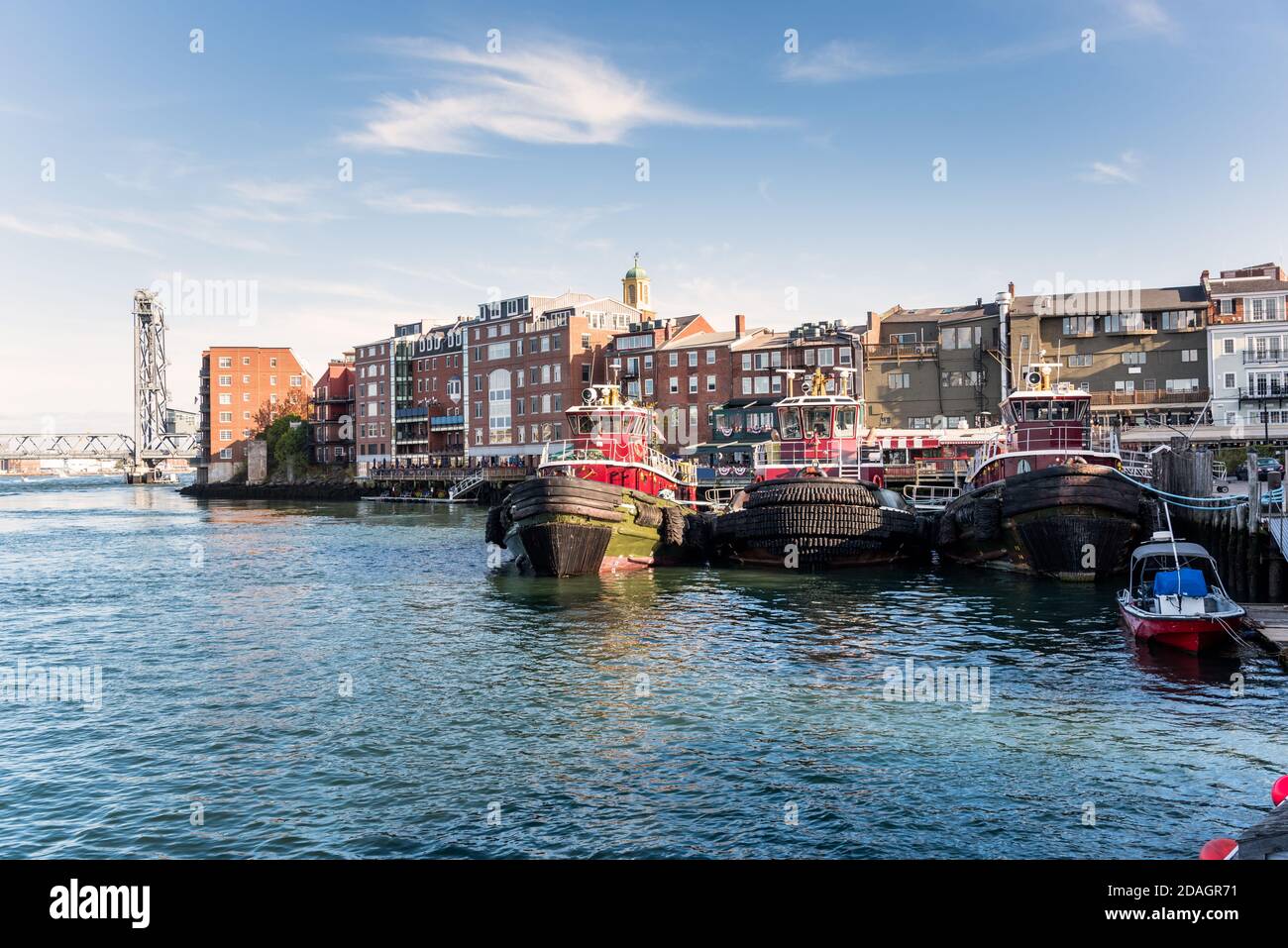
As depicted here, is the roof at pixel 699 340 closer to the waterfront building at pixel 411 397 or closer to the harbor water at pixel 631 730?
the waterfront building at pixel 411 397

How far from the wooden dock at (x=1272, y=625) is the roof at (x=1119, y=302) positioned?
61414 mm

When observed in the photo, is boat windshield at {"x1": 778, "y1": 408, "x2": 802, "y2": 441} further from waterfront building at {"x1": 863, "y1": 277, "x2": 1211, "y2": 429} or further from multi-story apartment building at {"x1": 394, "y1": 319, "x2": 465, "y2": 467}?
multi-story apartment building at {"x1": 394, "y1": 319, "x2": 465, "y2": 467}

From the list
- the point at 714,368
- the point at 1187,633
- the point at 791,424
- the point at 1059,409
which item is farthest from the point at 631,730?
the point at 714,368

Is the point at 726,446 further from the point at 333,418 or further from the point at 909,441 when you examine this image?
the point at 333,418

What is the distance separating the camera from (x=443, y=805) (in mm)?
13602

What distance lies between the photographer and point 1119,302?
266ft

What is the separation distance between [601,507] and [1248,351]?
62665 millimetres

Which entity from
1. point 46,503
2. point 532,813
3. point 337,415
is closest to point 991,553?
point 532,813

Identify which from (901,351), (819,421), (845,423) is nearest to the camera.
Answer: (819,421)

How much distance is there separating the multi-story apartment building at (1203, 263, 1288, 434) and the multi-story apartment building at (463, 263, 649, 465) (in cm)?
5738

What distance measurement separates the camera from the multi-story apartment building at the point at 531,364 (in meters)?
107

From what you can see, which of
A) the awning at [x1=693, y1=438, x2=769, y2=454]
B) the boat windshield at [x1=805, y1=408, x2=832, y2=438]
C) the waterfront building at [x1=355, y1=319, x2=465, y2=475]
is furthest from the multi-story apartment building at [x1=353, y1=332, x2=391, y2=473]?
the boat windshield at [x1=805, y1=408, x2=832, y2=438]
